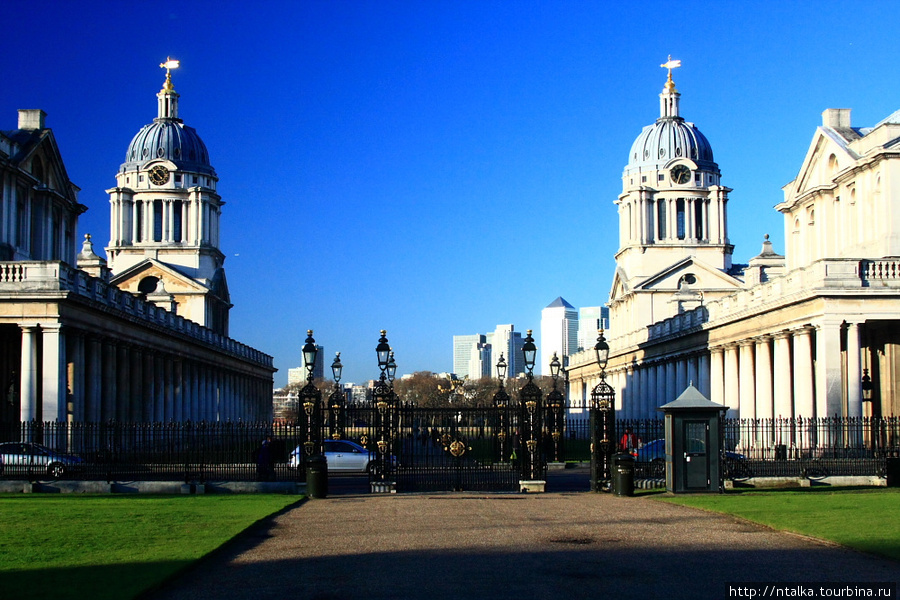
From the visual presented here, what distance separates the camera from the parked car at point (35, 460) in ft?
122

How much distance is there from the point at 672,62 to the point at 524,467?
302ft

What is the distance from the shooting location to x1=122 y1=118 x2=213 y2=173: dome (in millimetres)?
116500

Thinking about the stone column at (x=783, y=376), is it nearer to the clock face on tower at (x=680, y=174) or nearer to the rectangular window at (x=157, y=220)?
the clock face on tower at (x=680, y=174)

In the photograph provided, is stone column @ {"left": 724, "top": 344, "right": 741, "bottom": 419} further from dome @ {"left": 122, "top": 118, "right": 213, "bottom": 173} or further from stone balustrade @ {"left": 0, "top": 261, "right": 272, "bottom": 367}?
dome @ {"left": 122, "top": 118, "right": 213, "bottom": 173}

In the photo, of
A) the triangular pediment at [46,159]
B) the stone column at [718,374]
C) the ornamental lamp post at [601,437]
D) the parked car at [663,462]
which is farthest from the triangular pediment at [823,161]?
the triangular pediment at [46,159]

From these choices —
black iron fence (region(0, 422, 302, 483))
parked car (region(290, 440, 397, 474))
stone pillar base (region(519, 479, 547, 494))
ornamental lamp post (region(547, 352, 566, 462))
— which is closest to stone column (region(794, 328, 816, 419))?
ornamental lamp post (region(547, 352, 566, 462))

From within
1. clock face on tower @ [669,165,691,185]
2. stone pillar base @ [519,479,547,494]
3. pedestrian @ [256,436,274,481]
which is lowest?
stone pillar base @ [519,479,547,494]

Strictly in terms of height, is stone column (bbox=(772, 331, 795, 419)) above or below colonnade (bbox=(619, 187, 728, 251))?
below

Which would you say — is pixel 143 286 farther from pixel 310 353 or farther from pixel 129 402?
pixel 310 353

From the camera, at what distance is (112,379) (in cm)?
5609

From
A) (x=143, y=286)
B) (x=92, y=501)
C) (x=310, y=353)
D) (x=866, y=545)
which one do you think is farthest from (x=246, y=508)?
(x=143, y=286)

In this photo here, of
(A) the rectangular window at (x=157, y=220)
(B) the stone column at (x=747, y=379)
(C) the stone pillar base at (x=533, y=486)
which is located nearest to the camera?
(C) the stone pillar base at (x=533, y=486)

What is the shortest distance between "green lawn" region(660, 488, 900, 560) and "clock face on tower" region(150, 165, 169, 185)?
9057 cm

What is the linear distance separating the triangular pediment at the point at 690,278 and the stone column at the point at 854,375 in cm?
6037
